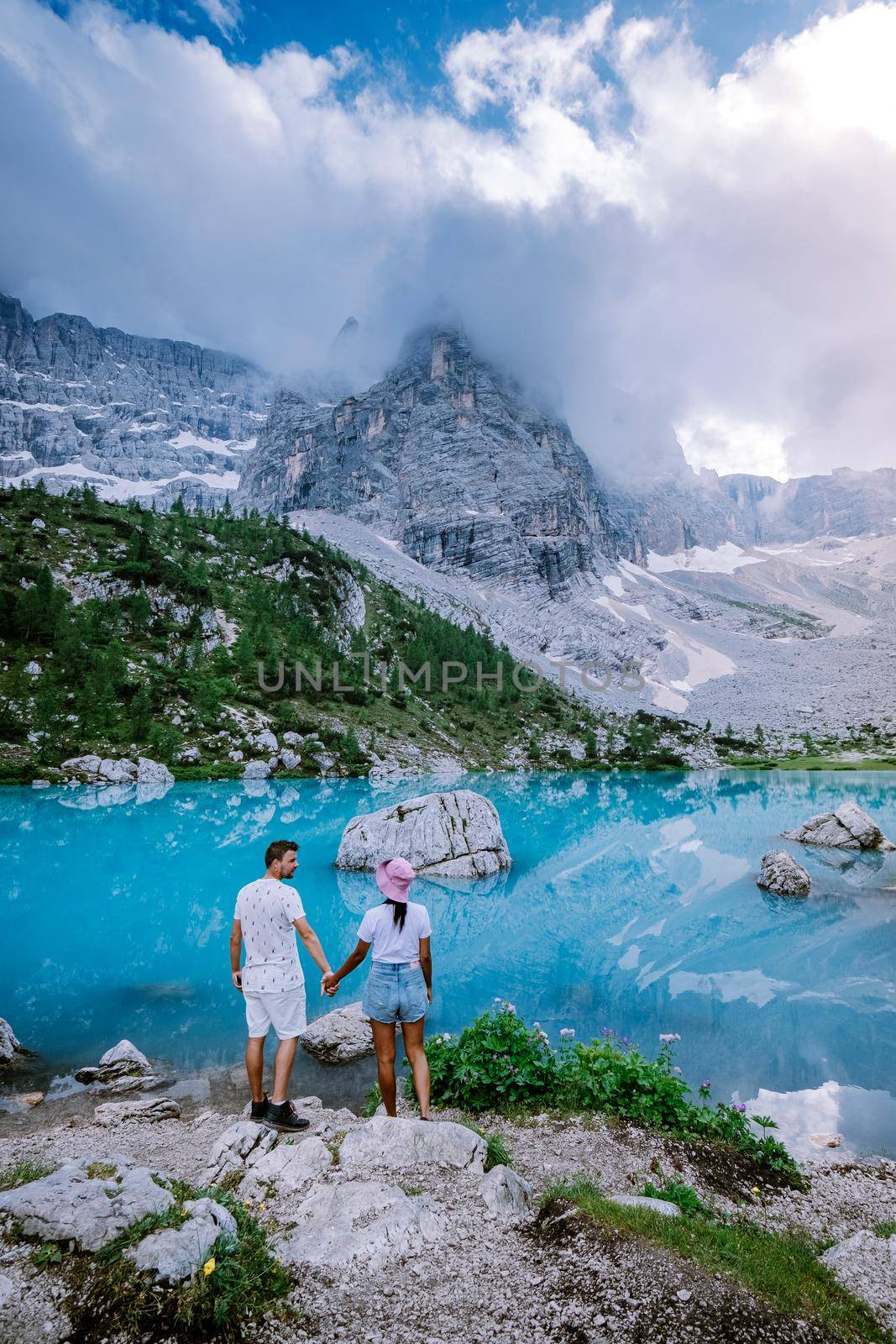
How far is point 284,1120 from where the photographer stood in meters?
7.73

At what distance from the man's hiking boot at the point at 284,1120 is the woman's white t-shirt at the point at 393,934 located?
220cm

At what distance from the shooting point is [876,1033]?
1424 cm

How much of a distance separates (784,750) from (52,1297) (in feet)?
496

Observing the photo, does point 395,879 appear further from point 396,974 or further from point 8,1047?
point 8,1047

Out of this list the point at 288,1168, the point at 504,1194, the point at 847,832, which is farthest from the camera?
the point at 847,832

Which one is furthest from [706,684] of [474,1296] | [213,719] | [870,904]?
[474,1296]

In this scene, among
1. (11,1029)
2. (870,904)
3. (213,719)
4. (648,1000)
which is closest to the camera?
(11,1029)

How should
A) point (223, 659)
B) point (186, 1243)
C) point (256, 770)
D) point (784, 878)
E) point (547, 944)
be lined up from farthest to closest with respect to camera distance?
point (223, 659), point (256, 770), point (784, 878), point (547, 944), point (186, 1243)

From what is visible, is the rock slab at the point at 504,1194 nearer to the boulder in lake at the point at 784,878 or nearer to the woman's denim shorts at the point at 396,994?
the woman's denim shorts at the point at 396,994

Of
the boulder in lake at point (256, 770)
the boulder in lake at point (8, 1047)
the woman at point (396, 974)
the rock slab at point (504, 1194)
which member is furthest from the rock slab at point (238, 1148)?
the boulder in lake at point (256, 770)

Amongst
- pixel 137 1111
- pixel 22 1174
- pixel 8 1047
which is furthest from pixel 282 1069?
pixel 8 1047

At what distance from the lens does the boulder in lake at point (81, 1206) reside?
4.28 metres

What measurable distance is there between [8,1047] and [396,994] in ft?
30.0

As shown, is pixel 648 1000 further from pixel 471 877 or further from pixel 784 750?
pixel 784 750
